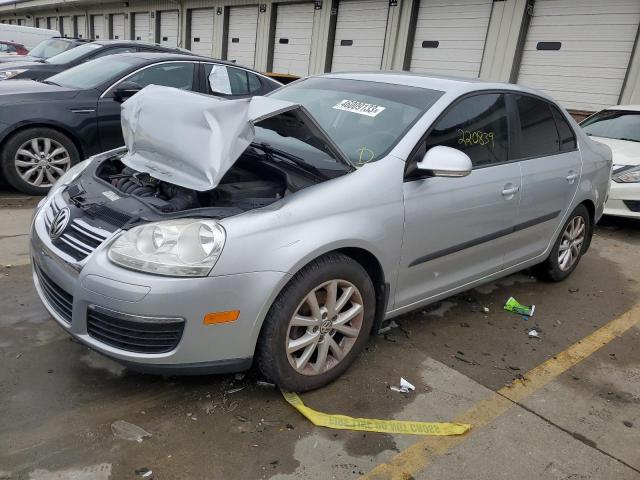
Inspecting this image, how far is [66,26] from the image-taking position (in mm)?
31516

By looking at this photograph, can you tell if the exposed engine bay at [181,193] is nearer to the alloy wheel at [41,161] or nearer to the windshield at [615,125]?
the alloy wheel at [41,161]

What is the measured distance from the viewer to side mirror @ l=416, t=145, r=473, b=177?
105 inches

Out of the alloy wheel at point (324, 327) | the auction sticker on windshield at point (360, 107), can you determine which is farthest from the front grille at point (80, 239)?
the auction sticker on windshield at point (360, 107)

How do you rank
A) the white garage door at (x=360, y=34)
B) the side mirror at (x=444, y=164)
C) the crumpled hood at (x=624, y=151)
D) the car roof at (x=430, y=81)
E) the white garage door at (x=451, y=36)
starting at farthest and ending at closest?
the white garage door at (x=360, y=34) < the white garage door at (x=451, y=36) < the crumpled hood at (x=624, y=151) < the car roof at (x=430, y=81) < the side mirror at (x=444, y=164)

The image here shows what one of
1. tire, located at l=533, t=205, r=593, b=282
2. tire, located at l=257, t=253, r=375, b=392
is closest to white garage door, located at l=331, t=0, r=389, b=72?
tire, located at l=533, t=205, r=593, b=282

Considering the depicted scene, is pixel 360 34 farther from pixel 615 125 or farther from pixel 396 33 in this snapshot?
pixel 615 125

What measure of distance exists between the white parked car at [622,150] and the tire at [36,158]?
6.06m

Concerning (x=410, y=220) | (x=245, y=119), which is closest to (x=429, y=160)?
(x=410, y=220)

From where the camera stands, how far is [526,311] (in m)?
3.81

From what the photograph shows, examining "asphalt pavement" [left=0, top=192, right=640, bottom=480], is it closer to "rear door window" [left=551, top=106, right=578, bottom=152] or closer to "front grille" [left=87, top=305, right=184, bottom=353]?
"front grille" [left=87, top=305, right=184, bottom=353]

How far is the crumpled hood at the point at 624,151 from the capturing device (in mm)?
6254

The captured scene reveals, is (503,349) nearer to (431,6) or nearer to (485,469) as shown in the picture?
(485,469)

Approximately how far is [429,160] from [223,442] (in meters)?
1.67

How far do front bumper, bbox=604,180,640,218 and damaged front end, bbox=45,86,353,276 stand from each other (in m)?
4.80
